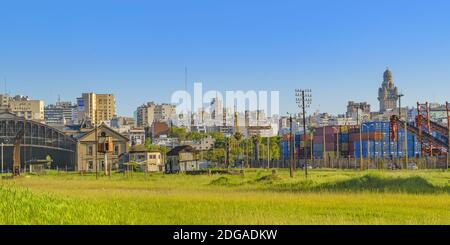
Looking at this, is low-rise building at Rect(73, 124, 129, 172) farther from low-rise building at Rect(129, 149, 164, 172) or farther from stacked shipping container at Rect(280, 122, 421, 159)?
stacked shipping container at Rect(280, 122, 421, 159)

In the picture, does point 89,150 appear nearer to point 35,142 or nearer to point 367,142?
point 35,142

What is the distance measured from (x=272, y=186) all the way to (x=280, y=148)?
143 m

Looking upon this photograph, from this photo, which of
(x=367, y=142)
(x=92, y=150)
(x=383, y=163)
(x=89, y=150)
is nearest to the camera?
(x=383, y=163)

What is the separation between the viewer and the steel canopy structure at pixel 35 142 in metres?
136

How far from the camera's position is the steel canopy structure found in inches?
5349

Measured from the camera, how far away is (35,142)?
13800 cm

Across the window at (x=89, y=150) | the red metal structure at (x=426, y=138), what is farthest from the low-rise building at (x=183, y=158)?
the red metal structure at (x=426, y=138)

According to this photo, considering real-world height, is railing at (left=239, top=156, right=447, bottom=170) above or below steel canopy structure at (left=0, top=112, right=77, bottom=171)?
below

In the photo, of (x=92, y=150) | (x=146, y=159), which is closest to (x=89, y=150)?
(x=92, y=150)

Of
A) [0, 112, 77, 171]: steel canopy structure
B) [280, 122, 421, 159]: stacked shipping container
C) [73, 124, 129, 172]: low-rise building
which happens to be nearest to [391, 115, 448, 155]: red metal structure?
[280, 122, 421, 159]: stacked shipping container

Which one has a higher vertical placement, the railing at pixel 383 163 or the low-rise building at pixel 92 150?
the low-rise building at pixel 92 150

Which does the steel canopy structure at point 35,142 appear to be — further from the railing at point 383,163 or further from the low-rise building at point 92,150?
the railing at point 383,163
